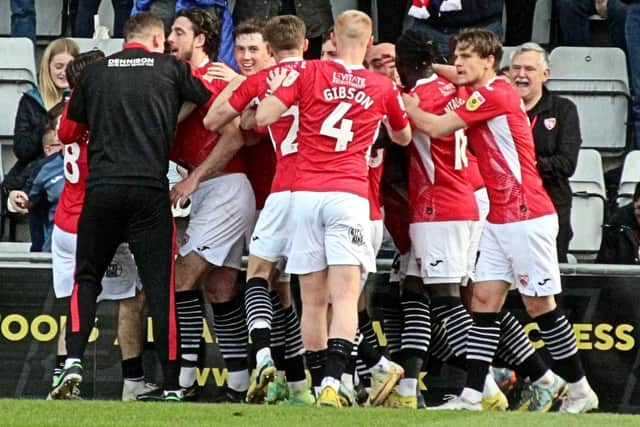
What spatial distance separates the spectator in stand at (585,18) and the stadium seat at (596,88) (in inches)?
9.1

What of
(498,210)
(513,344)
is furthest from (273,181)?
(513,344)

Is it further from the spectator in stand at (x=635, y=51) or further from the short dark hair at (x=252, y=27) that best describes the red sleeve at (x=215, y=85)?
the spectator in stand at (x=635, y=51)

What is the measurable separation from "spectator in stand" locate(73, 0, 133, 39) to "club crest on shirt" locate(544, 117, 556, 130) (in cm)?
449

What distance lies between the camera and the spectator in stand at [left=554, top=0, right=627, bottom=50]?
1435 centimetres

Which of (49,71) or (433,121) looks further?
(49,71)

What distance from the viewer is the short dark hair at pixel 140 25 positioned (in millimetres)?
10242

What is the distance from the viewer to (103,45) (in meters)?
14.1

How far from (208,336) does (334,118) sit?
2.24m

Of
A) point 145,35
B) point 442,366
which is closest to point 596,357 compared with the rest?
point 442,366

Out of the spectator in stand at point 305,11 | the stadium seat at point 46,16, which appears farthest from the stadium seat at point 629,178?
the stadium seat at point 46,16

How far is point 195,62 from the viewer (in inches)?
429

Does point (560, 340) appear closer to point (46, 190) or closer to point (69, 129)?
point (69, 129)

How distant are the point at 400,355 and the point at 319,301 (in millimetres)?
1128

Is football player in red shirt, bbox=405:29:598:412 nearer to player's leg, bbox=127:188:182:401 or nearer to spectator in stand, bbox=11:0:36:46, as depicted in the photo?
player's leg, bbox=127:188:182:401
